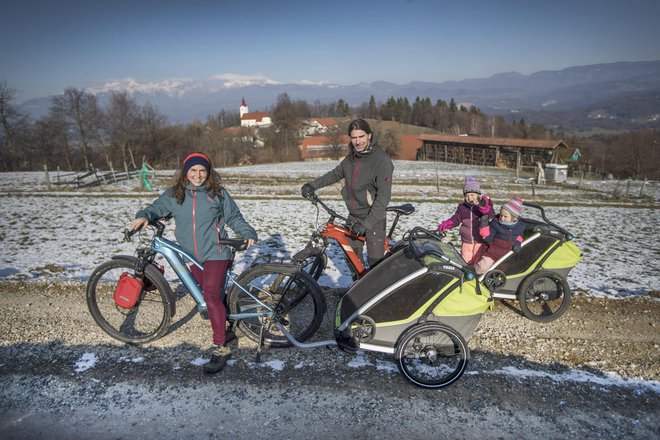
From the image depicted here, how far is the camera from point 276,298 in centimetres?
411

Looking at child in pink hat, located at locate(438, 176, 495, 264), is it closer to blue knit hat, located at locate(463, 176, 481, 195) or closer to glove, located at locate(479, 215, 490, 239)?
blue knit hat, located at locate(463, 176, 481, 195)

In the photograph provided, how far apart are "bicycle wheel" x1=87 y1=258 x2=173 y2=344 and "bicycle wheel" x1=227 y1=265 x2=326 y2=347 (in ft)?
2.66

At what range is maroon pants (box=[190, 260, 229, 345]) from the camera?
3822 mm

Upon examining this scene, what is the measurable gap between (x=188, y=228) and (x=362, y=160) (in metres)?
2.09

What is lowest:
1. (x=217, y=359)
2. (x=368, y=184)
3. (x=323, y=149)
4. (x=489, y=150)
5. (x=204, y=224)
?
(x=217, y=359)

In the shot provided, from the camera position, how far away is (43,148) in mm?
49000

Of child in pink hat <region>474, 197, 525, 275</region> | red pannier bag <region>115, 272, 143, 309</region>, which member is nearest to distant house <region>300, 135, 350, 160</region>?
child in pink hat <region>474, 197, 525, 275</region>

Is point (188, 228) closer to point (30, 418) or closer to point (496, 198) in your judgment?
point (30, 418)

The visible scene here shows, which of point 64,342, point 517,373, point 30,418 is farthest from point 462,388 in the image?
point 64,342

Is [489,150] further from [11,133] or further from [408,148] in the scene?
[11,133]

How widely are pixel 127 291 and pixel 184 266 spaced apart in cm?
67

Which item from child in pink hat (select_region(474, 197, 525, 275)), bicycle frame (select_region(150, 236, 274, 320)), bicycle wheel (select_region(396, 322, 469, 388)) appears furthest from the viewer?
child in pink hat (select_region(474, 197, 525, 275))

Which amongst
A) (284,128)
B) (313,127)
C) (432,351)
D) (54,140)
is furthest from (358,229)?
(313,127)

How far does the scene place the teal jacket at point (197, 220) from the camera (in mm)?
3881
